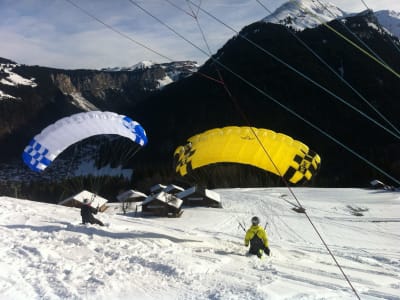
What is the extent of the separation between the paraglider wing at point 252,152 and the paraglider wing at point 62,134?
3.40 meters

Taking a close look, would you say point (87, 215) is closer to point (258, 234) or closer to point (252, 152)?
point (252, 152)

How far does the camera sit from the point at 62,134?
1575cm

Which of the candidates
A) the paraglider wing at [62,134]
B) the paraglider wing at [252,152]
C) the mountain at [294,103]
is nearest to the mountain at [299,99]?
the mountain at [294,103]

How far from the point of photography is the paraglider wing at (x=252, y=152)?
13453 mm

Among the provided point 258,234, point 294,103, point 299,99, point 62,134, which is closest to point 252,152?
point 258,234

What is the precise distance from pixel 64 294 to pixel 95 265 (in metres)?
1.70

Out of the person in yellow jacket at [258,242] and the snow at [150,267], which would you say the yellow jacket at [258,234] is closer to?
the person in yellow jacket at [258,242]

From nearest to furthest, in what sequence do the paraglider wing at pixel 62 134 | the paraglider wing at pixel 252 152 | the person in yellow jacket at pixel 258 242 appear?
the person in yellow jacket at pixel 258 242 → the paraglider wing at pixel 252 152 → the paraglider wing at pixel 62 134

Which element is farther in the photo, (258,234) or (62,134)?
(62,134)

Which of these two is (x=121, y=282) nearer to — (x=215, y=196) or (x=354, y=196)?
(x=215, y=196)

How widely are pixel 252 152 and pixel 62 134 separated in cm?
703

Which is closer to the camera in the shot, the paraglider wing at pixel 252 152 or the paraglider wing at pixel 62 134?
the paraglider wing at pixel 252 152

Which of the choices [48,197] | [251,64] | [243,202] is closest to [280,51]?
[251,64]

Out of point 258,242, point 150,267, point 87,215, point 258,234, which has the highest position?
point 258,234
